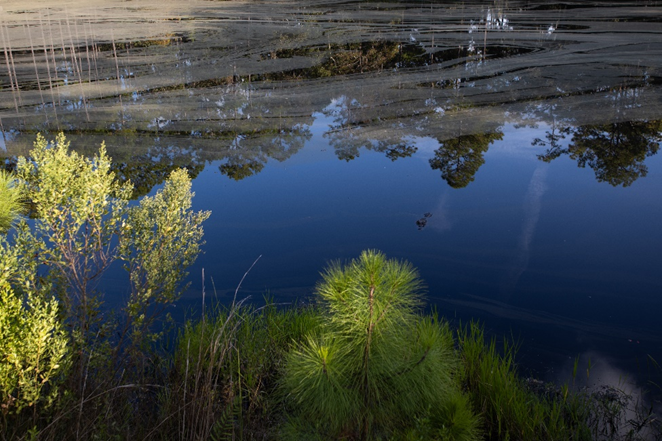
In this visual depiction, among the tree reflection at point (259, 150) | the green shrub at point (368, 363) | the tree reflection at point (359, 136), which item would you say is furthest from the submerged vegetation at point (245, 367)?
the tree reflection at point (359, 136)

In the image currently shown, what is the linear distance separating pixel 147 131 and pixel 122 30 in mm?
6068

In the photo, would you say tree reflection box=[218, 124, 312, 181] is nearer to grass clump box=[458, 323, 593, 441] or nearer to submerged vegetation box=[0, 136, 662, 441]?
submerged vegetation box=[0, 136, 662, 441]

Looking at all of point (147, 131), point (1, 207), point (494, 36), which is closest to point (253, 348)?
point (1, 207)

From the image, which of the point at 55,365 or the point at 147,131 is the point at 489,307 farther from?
the point at 147,131

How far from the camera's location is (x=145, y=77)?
8102 millimetres

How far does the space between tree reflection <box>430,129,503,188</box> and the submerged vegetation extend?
2.25m

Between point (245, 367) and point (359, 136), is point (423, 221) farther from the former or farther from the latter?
point (245, 367)

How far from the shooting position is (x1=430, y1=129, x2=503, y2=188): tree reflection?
17.0 feet

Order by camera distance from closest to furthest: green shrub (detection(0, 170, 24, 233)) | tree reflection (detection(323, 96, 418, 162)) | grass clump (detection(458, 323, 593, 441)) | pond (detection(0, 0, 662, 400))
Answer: grass clump (detection(458, 323, 593, 441)), pond (detection(0, 0, 662, 400)), green shrub (detection(0, 170, 24, 233)), tree reflection (detection(323, 96, 418, 162))

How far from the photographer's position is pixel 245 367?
2854 millimetres

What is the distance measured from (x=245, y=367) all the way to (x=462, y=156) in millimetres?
3419

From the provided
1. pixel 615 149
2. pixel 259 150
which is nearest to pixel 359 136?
pixel 259 150

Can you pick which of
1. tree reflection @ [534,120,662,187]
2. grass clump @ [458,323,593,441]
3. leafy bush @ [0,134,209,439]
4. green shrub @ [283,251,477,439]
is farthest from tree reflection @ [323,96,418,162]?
green shrub @ [283,251,477,439]

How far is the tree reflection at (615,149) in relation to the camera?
5223 millimetres
